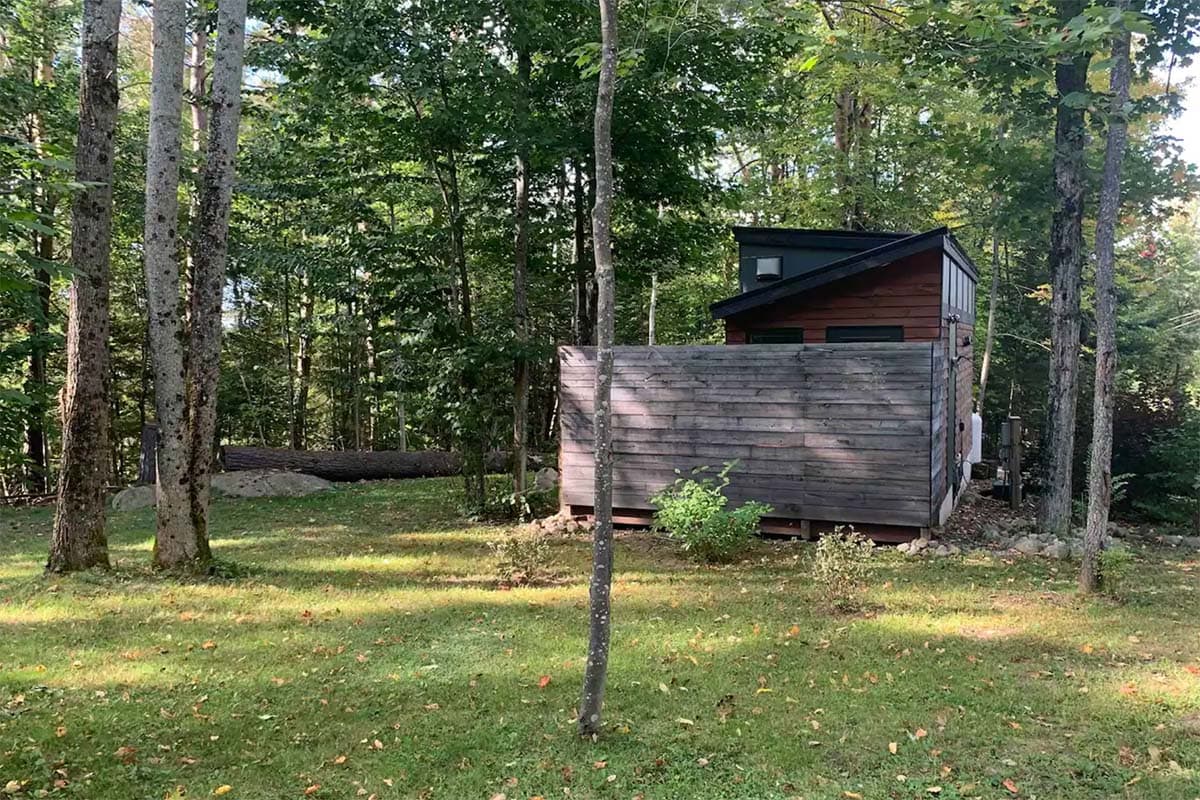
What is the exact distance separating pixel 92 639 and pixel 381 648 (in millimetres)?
2033

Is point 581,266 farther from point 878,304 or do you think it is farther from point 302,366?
point 302,366

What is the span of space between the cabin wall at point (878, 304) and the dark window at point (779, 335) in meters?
0.05

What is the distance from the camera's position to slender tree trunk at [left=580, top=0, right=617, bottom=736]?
3568mm

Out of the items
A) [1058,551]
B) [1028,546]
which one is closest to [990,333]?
[1028,546]

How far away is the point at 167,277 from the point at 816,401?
22.7 feet

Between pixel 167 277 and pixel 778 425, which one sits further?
pixel 778 425

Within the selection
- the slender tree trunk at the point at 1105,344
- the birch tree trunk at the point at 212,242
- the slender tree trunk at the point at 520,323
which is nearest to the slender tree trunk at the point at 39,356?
the birch tree trunk at the point at 212,242

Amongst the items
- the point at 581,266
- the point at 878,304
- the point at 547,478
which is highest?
the point at 581,266

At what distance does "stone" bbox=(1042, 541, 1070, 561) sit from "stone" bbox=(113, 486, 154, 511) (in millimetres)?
12836

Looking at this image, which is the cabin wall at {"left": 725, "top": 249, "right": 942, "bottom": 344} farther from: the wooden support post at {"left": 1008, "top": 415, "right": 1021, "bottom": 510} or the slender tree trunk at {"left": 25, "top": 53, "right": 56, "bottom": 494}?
the slender tree trunk at {"left": 25, "top": 53, "right": 56, "bottom": 494}

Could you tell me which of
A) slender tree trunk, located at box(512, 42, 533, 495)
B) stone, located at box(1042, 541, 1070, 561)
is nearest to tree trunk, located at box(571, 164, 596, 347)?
slender tree trunk, located at box(512, 42, 533, 495)

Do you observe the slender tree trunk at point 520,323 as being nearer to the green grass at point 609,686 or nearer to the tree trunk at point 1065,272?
the green grass at point 609,686

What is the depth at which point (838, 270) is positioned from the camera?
9.98 meters

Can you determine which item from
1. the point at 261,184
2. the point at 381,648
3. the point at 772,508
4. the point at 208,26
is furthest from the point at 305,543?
the point at 261,184
